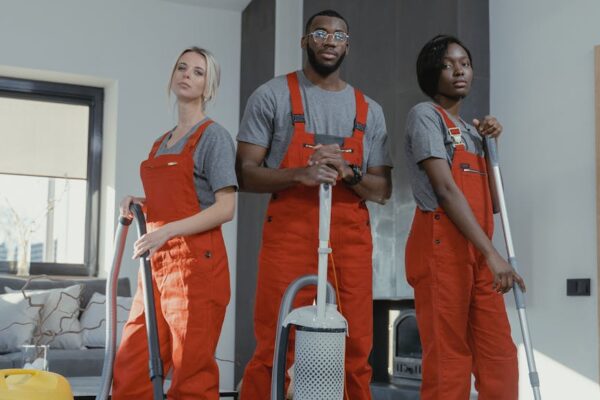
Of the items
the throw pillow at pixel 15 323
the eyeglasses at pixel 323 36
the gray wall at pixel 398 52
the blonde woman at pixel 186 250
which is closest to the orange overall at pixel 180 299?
the blonde woman at pixel 186 250

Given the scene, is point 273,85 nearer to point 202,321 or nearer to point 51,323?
point 202,321

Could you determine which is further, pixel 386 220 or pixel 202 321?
pixel 386 220

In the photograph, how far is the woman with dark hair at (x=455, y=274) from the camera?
278cm

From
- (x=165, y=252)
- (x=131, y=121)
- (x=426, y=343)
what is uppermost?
(x=131, y=121)

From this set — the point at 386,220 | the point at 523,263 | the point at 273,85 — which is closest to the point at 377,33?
the point at 386,220

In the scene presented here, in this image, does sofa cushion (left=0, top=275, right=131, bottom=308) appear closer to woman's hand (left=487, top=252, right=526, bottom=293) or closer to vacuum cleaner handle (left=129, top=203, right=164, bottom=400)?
vacuum cleaner handle (left=129, top=203, right=164, bottom=400)

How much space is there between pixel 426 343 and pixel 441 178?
1.63 ft

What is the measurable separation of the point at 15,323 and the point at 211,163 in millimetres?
3243

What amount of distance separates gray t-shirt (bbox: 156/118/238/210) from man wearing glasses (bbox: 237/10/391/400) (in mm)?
109

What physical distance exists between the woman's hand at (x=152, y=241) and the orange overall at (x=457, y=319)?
0.79 metres

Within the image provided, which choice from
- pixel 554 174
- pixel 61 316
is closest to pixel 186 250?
pixel 554 174

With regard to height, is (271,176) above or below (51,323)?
above

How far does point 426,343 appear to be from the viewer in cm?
284

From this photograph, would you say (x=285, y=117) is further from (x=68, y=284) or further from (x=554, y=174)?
(x=68, y=284)
